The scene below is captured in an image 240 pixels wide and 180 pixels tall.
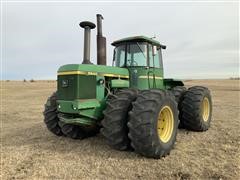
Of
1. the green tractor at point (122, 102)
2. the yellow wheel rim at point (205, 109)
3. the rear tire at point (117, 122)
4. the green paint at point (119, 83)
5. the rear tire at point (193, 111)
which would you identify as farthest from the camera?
the yellow wheel rim at point (205, 109)

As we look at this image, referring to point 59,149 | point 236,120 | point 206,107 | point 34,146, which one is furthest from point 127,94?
point 236,120

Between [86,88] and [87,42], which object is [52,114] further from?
[87,42]

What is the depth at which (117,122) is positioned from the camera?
228 inches

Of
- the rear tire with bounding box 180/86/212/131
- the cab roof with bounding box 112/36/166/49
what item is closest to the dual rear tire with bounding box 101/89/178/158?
the cab roof with bounding box 112/36/166/49

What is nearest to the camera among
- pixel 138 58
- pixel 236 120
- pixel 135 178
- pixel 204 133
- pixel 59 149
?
pixel 135 178

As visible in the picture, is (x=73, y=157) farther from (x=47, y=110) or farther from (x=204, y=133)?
(x=204, y=133)

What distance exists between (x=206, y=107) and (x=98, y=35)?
4.24 metres

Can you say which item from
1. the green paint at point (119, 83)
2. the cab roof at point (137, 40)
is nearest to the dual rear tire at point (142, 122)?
the green paint at point (119, 83)

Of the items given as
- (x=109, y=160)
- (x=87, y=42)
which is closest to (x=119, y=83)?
(x=87, y=42)

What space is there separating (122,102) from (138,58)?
1.81 meters

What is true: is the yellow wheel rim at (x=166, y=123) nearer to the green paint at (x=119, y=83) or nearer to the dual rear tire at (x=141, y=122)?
the dual rear tire at (x=141, y=122)

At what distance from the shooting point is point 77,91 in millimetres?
6031

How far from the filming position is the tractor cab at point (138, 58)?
726 centimetres

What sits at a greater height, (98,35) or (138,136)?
(98,35)
